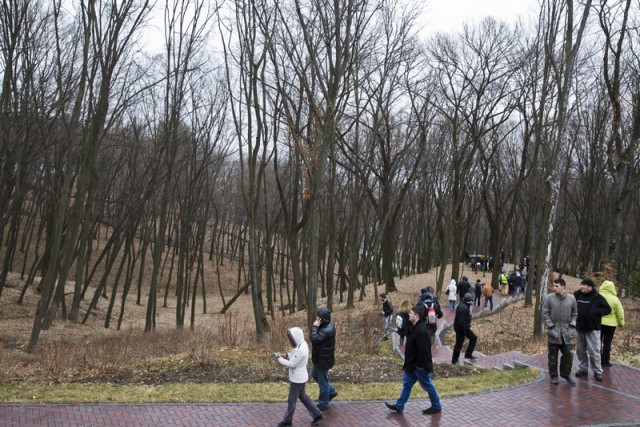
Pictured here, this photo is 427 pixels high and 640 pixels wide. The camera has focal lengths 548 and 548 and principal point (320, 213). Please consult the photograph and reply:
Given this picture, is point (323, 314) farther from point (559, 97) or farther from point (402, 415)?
point (559, 97)

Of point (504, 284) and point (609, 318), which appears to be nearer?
point (609, 318)

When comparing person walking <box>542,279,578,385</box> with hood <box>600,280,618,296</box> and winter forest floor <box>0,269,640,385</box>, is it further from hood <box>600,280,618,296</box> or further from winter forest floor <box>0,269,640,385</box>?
winter forest floor <box>0,269,640,385</box>

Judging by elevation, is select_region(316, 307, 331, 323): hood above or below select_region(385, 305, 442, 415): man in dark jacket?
above

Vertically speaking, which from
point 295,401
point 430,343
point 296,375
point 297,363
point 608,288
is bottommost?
point 295,401

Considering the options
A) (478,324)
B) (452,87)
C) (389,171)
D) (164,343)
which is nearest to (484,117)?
(452,87)

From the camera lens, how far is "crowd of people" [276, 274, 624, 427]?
7762mm

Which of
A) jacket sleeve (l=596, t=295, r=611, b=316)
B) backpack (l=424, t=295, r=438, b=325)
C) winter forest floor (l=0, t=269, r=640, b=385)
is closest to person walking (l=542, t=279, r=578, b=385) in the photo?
jacket sleeve (l=596, t=295, r=611, b=316)

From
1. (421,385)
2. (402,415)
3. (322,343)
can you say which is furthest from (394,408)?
(322,343)

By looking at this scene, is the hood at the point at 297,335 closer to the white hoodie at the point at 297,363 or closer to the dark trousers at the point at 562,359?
the white hoodie at the point at 297,363

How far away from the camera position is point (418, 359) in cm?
798

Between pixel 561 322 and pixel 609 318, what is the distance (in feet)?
6.58

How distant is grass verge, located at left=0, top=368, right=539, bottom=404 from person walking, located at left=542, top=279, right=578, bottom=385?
30.1 inches

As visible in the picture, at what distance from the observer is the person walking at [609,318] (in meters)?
10.7

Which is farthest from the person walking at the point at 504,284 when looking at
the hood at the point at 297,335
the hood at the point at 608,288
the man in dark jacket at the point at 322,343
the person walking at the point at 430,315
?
the hood at the point at 297,335
